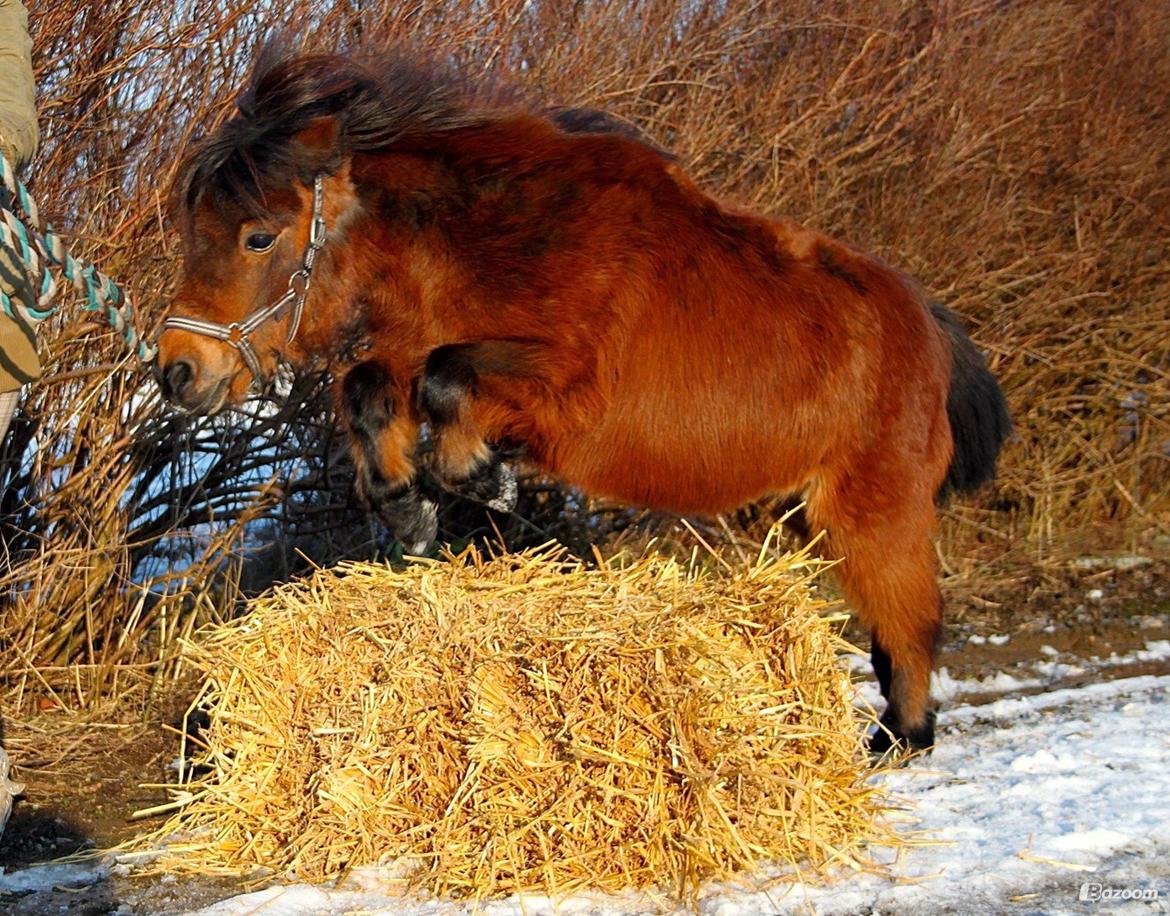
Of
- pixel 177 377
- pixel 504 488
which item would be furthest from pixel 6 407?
pixel 504 488

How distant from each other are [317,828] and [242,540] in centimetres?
229

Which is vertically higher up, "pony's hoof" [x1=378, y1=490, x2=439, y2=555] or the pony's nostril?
the pony's nostril

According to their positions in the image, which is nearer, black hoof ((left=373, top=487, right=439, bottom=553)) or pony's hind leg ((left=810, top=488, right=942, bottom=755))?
black hoof ((left=373, top=487, right=439, bottom=553))

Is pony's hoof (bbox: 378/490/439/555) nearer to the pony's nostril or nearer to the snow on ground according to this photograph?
the pony's nostril

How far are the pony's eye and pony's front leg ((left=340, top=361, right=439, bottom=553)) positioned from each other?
0.52 metres

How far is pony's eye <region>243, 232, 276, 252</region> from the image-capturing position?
4.05m

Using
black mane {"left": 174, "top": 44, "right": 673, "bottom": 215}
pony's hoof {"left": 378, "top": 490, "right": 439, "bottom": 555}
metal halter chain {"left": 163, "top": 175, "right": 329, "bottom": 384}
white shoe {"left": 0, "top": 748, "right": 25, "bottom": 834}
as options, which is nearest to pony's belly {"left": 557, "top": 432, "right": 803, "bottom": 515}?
pony's hoof {"left": 378, "top": 490, "right": 439, "bottom": 555}

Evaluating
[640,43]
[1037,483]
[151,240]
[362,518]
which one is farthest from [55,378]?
[1037,483]

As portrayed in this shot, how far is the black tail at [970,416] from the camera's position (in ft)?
17.5

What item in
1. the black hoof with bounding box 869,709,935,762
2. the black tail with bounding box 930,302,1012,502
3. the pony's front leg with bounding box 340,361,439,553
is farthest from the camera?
the black tail with bounding box 930,302,1012,502

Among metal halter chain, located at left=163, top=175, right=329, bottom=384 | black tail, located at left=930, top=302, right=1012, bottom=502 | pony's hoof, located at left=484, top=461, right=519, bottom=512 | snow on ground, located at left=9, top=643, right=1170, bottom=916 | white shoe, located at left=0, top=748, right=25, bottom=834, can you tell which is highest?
metal halter chain, located at left=163, top=175, right=329, bottom=384

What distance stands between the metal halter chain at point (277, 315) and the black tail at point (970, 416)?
273 cm

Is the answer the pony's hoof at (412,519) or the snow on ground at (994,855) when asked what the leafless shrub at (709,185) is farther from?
the snow on ground at (994,855)

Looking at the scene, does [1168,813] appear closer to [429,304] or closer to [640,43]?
[429,304]
